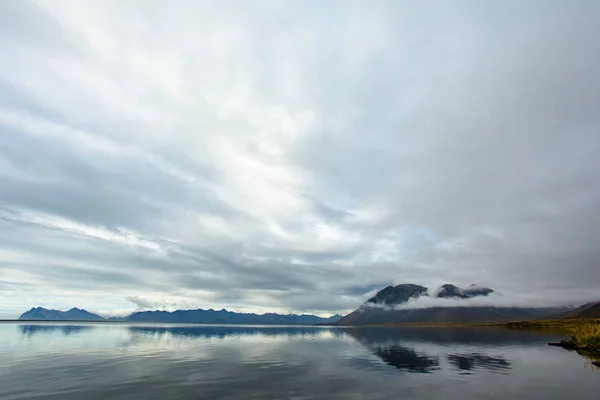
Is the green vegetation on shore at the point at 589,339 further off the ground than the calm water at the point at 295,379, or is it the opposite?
the green vegetation on shore at the point at 589,339

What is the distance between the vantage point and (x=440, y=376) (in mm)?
45594

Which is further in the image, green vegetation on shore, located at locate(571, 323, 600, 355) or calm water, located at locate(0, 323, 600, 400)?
green vegetation on shore, located at locate(571, 323, 600, 355)

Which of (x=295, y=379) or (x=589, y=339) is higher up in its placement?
(x=589, y=339)

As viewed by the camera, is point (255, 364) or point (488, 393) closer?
point (488, 393)

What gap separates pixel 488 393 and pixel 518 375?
49.9ft

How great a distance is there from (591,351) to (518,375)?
46738 mm

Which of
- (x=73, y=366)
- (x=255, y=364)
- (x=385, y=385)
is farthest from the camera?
(x=255, y=364)

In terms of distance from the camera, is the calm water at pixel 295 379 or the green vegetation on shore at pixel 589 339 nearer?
the calm water at pixel 295 379

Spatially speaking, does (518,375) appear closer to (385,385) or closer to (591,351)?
(385,385)

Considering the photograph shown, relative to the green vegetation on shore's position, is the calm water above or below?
below

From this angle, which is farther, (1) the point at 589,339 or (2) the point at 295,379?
(1) the point at 589,339

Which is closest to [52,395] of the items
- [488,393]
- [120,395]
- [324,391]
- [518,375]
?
[120,395]

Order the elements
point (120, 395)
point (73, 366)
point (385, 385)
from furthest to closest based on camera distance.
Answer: point (73, 366), point (385, 385), point (120, 395)

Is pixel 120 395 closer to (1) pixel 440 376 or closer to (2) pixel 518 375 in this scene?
(1) pixel 440 376
